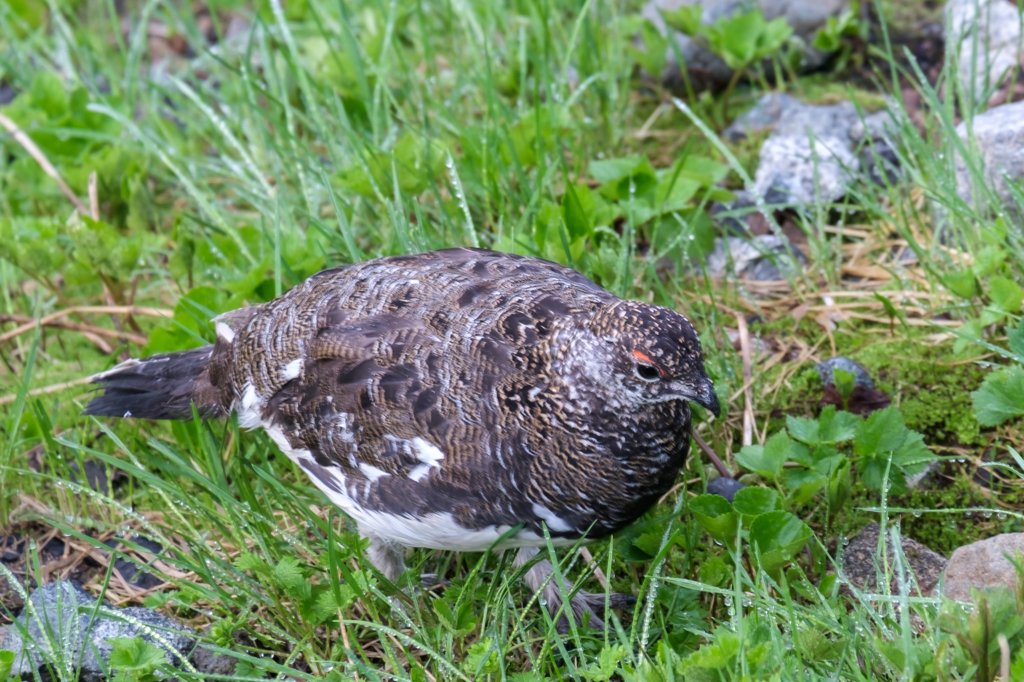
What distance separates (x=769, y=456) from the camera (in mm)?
3359

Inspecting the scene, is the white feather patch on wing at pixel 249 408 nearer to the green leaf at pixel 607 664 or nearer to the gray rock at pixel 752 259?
the green leaf at pixel 607 664

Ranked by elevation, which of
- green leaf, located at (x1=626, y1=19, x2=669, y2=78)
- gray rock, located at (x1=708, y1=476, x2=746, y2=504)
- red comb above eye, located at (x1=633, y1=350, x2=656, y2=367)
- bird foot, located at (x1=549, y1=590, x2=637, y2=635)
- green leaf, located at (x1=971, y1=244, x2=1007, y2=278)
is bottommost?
bird foot, located at (x1=549, y1=590, x2=637, y2=635)

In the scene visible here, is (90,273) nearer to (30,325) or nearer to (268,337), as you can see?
(30,325)

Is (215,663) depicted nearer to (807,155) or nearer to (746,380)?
(746,380)

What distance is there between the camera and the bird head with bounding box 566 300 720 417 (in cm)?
281

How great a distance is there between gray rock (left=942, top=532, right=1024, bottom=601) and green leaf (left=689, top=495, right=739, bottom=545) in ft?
2.09

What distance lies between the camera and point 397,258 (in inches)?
141

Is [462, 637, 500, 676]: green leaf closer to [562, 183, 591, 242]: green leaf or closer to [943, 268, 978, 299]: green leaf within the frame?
[562, 183, 591, 242]: green leaf

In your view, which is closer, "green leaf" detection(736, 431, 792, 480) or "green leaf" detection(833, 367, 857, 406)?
"green leaf" detection(736, 431, 792, 480)

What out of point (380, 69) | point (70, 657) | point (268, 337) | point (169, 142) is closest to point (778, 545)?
point (268, 337)

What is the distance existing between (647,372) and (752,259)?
193cm

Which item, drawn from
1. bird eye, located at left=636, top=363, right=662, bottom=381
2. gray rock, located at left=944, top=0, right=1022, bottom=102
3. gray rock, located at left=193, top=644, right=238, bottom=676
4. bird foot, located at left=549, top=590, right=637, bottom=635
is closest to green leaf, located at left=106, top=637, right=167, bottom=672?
gray rock, located at left=193, top=644, right=238, bottom=676

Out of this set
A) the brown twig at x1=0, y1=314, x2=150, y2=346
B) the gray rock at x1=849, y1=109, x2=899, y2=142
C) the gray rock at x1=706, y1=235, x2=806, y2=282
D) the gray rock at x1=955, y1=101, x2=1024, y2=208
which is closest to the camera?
the gray rock at x1=955, y1=101, x2=1024, y2=208

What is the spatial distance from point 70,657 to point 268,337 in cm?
125
